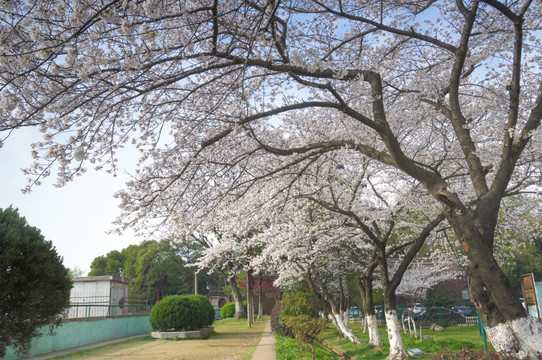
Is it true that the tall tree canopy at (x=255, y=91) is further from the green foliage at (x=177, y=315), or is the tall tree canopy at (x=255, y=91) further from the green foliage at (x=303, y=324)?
the green foliage at (x=177, y=315)

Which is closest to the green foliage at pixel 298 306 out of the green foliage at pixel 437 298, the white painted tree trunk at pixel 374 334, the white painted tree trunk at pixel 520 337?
the white painted tree trunk at pixel 374 334

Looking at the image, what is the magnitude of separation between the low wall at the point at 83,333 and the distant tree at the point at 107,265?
28241mm

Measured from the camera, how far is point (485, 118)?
32.7 feet

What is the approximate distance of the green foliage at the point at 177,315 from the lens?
1766cm

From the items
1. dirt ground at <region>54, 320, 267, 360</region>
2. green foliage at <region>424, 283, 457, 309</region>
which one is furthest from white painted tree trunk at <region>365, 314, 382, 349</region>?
green foliage at <region>424, 283, 457, 309</region>

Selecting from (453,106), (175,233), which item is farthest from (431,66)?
(175,233)

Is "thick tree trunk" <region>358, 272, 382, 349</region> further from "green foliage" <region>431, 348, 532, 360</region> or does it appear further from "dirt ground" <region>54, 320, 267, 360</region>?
"green foliage" <region>431, 348, 532, 360</region>

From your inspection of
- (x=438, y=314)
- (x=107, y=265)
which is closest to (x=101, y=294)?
(x=438, y=314)

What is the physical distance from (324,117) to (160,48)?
664 centimetres

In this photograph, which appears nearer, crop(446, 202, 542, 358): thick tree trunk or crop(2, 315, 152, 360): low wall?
crop(446, 202, 542, 358): thick tree trunk

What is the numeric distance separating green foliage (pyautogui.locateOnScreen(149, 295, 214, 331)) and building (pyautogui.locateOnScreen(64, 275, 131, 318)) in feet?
8.68

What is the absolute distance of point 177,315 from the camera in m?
17.7

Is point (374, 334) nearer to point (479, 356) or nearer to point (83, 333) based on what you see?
point (479, 356)

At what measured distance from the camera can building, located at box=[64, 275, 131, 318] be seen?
18756 mm
